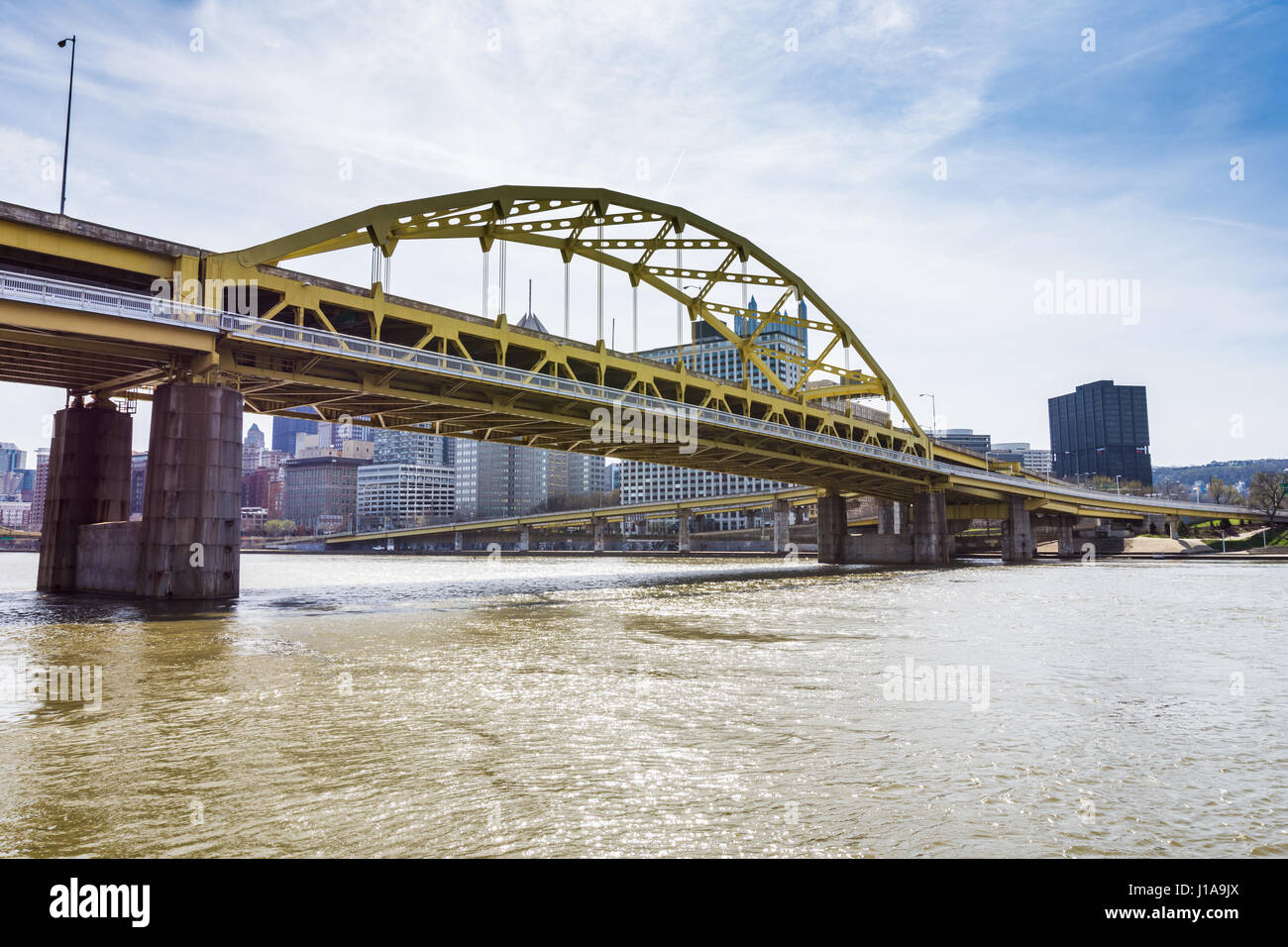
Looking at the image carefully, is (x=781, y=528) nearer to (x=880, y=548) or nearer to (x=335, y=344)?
(x=880, y=548)

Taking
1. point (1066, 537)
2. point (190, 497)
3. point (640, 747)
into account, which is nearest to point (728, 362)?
point (1066, 537)

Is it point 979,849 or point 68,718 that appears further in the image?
point 68,718

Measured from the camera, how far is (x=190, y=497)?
27.6 metres

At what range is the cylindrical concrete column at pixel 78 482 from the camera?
33.9 metres

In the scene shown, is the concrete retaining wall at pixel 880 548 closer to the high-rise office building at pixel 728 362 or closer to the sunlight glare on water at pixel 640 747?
the high-rise office building at pixel 728 362

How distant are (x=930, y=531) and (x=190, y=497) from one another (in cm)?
7194

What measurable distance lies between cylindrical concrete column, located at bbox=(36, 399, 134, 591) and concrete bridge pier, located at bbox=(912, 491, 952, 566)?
2783 inches

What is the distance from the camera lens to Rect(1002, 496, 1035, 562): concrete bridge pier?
9088cm

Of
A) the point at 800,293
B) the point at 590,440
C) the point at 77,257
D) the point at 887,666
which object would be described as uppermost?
the point at 800,293

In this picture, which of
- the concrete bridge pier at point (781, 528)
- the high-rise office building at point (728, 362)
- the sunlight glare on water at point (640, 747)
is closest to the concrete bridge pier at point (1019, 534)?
the high-rise office building at point (728, 362)
